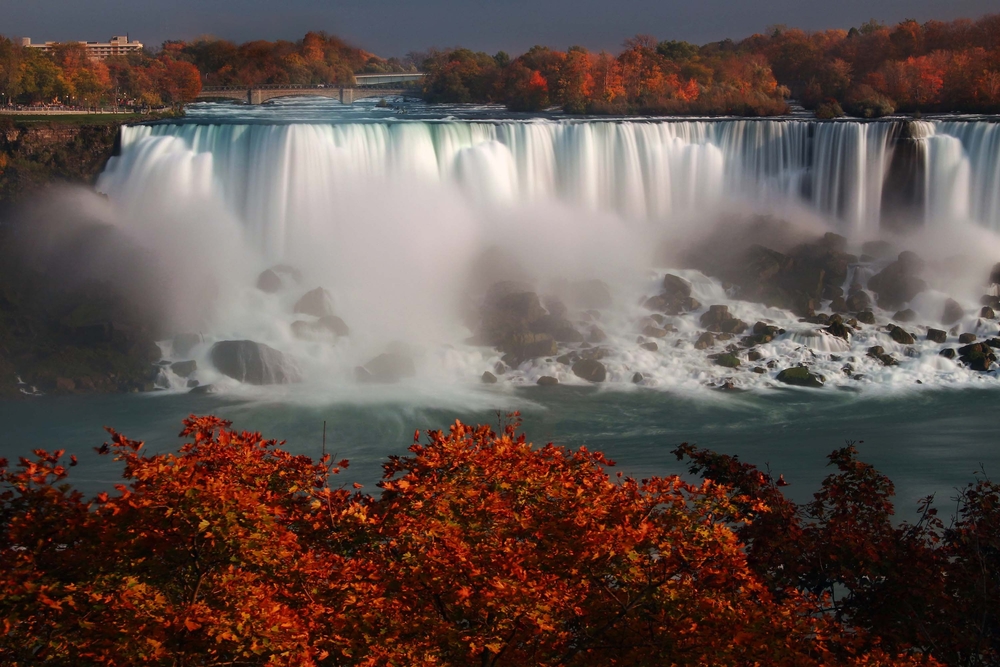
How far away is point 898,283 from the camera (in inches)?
1155

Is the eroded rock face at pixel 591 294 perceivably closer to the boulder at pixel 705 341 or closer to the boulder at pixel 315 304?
the boulder at pixel 705 341

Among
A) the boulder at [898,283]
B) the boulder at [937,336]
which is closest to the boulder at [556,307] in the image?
the boulder at [898,283]

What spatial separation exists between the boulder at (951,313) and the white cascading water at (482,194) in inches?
18.9

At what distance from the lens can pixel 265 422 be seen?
2095 cm

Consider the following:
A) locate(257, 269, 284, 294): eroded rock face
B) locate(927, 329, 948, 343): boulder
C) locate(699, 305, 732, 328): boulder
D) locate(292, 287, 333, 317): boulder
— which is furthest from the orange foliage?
locate(257, 269, 284, 294): eroded rock face

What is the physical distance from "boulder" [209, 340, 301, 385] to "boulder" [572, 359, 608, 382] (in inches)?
277

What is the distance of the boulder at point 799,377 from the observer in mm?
23938

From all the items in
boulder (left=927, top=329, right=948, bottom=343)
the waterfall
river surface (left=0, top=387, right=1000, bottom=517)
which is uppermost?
the waterfall

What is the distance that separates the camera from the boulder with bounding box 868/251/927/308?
29078mm

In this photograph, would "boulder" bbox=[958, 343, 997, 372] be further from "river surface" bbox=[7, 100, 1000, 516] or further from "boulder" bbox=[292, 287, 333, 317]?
"boulder" bbox=[292, 287, 333, 317]

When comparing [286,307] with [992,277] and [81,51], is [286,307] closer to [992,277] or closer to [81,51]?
[992,277]

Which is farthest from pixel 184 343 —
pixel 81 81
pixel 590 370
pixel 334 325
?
pixel 81 81

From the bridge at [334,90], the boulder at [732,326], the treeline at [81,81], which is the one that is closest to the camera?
the boulder at [732,326]

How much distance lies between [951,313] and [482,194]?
14.9 m
